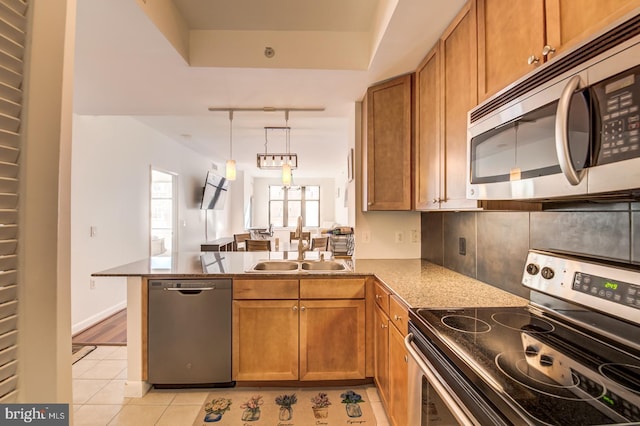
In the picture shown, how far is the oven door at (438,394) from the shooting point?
0.82 metres

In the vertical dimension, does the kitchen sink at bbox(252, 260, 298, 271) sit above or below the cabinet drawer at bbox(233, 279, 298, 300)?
above

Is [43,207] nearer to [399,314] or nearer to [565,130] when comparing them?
[565,130]

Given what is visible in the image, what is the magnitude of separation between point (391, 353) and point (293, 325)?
75cm

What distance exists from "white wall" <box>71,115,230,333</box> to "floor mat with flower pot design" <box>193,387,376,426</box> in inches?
84.5

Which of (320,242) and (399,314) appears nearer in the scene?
(399,314)

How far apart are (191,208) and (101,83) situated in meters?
4.01

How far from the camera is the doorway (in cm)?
541

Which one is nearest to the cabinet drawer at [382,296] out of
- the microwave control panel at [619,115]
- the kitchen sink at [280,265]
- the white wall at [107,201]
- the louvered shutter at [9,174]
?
the kitchen sink at [280,265]

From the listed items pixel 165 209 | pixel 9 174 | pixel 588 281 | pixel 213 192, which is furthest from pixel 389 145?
pixel 213 192

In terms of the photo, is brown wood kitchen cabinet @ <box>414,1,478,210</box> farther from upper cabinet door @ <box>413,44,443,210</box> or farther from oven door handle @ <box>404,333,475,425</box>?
oven door handle @ <box>404,333,475,425</box>

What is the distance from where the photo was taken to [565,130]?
770 millimetres

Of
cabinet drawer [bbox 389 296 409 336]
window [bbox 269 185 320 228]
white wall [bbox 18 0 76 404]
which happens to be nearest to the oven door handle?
cabinet drawer [bbox 389 296 409 336]

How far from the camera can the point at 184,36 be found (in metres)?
2.00

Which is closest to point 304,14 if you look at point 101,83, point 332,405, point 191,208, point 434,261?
point 101,83
